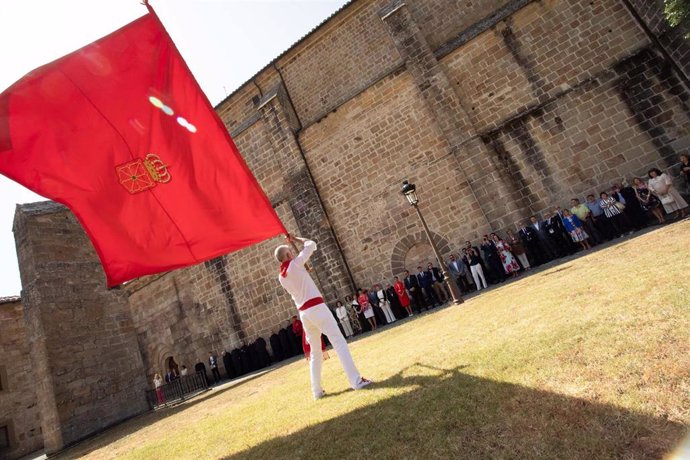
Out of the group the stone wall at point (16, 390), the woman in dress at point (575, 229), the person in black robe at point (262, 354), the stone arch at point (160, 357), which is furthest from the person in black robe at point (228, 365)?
the woman in dress at point (575, 229)

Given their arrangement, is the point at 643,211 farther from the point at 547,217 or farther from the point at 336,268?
the point at 336,268

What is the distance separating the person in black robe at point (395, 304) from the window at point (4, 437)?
17290mm

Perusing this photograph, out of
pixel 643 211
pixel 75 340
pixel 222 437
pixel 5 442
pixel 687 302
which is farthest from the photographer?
pixel 5 442

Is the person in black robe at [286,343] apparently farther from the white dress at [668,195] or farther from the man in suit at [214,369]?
the white dress at [668,195]

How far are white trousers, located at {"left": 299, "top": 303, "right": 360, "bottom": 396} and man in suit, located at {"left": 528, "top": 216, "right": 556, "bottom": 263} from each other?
8582 mm

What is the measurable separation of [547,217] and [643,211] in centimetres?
231

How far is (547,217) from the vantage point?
444 inches

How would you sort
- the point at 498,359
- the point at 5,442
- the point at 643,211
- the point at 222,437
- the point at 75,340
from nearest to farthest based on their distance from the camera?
the point at 498,359 → the point at 222,437 → the point at 643,211 → the point at 75,340 → the point at 5,442

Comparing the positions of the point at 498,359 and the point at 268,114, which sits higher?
the point at 268,114

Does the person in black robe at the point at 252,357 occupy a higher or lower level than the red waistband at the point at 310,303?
lower

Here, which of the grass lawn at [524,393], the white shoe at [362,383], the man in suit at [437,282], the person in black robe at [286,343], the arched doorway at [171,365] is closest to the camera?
the grass lawn at [524,393]

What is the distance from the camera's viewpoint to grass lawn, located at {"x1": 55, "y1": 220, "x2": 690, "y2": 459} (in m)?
1.94

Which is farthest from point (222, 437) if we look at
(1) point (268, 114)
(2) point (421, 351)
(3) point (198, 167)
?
(1) point (268, 114)

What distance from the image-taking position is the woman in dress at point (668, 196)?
9086 mm
